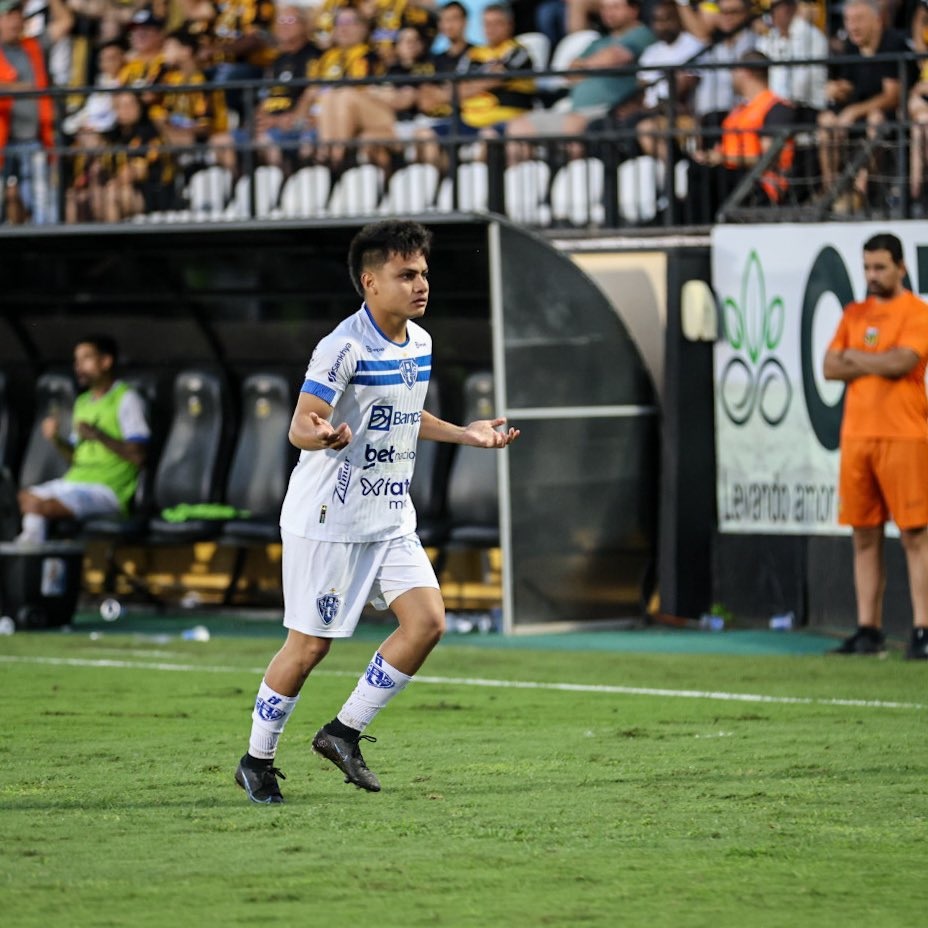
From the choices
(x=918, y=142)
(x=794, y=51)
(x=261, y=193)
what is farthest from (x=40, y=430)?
(x=918, y=142)

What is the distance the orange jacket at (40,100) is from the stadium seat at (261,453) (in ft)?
9.34

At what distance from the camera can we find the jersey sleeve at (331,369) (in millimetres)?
7035

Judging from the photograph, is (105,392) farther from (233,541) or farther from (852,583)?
(852,583)

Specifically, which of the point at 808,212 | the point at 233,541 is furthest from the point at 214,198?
the point at 808,212

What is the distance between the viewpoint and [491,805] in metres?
7.13

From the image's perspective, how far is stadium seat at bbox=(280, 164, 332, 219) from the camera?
16516mm

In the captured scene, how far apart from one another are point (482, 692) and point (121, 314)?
7.62 m

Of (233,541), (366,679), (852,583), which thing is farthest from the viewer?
(233,541)

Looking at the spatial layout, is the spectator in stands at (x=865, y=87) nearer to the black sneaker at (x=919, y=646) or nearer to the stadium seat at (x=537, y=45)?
the stadium seat at (x=537, y=45)

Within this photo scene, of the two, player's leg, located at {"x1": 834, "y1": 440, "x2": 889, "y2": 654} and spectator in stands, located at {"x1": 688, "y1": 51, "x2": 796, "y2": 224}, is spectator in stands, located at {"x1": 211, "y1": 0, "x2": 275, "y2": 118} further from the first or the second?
player's leg, located at {"x1": 834, "y1": 440, "x2": 889, "y2": 654}

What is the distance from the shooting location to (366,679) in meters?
7.40

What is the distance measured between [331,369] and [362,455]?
14.2 inches

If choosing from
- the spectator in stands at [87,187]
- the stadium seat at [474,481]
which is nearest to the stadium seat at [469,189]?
the stadium seat at [474,481]

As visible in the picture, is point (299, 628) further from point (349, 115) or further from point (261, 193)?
point (261, 193)
